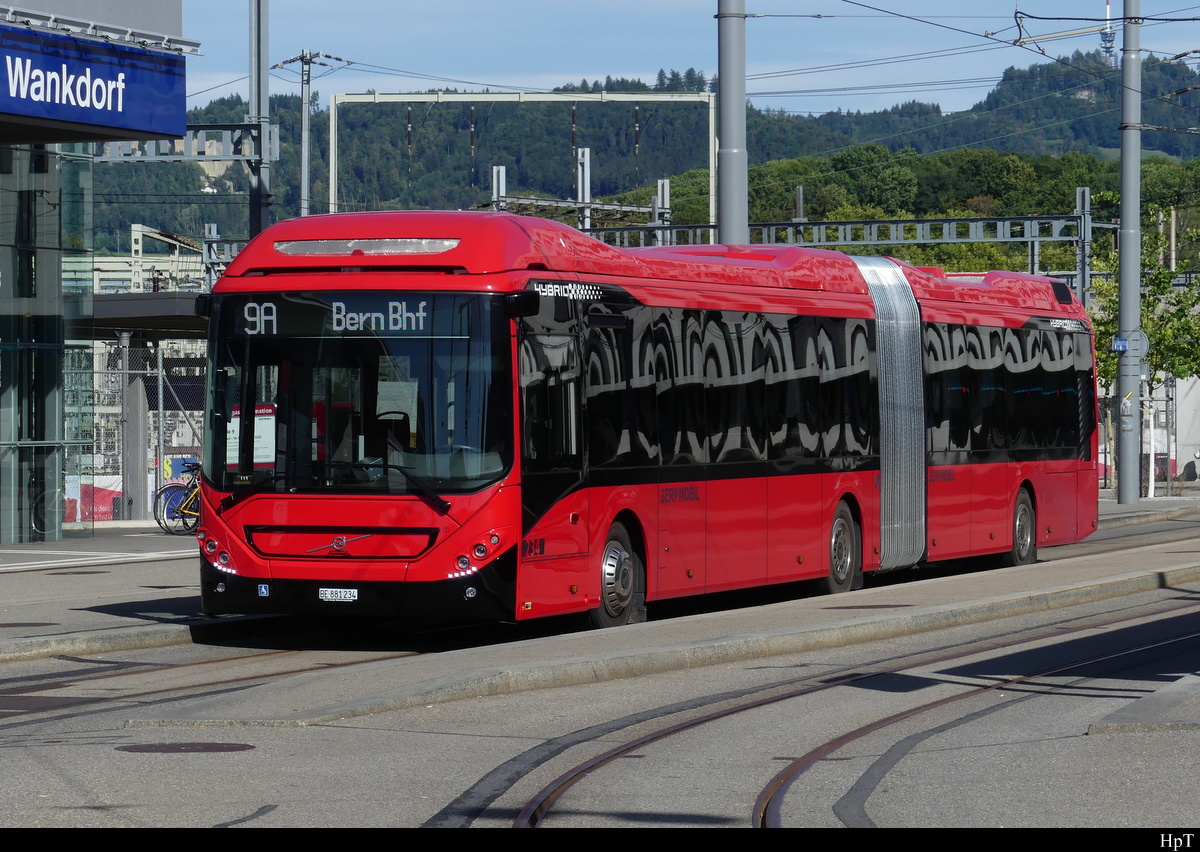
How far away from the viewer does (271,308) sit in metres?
13.6

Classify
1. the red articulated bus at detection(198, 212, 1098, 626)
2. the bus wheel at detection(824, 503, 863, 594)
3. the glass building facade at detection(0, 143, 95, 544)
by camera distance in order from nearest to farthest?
the red articulated bus at detection(198, 212, 1098, 626) < the bus wheel at detection(824, 503, 863, 594) < the glass building facade at detection(0, 143, 95, 544)

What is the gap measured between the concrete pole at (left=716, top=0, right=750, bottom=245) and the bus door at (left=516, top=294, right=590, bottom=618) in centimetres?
652

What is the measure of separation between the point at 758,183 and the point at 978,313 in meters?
124

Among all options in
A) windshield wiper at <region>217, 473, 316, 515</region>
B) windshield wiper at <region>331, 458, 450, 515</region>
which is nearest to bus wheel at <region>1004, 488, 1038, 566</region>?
windshield wiper at <region>331, 458, 450, 515</region>

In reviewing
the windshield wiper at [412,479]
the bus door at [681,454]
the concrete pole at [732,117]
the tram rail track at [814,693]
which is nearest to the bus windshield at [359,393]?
the windshield wiper at [412,479]

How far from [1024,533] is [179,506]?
1205 centimetres

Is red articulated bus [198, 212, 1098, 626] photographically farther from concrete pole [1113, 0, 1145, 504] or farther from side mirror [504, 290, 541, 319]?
concrete pole [1113, 0, 1145, 504]

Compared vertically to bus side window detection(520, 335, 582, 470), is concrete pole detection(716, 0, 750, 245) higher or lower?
higher

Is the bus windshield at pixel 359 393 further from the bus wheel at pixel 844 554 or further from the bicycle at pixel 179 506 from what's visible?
the bicycle at pixel 179 506

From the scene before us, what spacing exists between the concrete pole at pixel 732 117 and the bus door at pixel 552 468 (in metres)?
6.52

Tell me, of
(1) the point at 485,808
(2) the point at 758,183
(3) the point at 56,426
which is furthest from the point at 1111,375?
(2) the point at 758,183

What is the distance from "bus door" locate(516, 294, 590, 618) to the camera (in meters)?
13.4

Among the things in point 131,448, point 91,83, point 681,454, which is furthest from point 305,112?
point 681,454

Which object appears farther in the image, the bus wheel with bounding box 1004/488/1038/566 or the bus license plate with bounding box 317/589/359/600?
the bus wheel with bounding box 1004/488/1038/566
